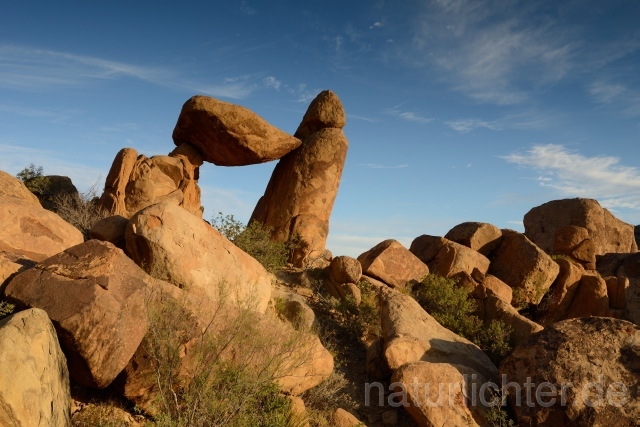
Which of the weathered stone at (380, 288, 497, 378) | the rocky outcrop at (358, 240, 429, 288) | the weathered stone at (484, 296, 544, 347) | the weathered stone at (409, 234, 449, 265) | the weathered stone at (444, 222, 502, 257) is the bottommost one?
the weathered stone at (380, 288, 497, 378)

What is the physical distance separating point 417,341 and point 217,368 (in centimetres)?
423

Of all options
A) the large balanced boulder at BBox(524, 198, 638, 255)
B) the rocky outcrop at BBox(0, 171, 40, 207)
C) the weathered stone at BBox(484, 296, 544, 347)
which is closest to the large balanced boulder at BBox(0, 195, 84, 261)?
the rocky outcrop at BBox(0, 171, 40, 207)

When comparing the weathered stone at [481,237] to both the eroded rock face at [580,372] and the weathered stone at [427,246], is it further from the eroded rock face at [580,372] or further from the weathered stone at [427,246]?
the eroded rock face at [580,372]

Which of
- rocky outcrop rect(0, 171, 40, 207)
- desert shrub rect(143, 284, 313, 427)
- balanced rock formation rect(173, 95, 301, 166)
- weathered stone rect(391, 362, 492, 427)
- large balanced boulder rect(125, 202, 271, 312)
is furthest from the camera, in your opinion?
balanced rock formation rect(173, 95, 301, 166)

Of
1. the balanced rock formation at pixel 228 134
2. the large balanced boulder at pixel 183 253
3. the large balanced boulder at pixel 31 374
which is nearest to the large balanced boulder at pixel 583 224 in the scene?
the balanced rock formation at pixel 228 134

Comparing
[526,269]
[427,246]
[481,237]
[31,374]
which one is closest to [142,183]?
[427,246]

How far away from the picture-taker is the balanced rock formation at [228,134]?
1505cm

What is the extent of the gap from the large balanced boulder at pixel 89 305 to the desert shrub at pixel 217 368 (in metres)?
0.30

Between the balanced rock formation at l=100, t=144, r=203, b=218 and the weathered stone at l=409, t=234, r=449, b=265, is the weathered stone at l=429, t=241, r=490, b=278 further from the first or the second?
the balanced rock formation at l=100, t=144, r=203, b=218

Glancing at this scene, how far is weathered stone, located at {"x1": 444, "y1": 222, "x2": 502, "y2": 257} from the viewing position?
1606 centimetres

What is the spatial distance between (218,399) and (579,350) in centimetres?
542

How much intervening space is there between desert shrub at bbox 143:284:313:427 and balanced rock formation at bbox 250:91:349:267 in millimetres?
8087

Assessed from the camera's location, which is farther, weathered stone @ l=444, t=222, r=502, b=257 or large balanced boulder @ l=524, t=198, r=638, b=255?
large balanced boulder @ l=524, t=198, r=638, b=255

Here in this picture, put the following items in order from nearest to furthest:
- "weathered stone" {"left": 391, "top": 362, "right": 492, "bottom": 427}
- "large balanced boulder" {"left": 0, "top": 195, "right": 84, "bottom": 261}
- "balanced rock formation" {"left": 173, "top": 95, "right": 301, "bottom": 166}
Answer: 1. "large balanced boulder" {"left": 0, "top": 195, "right": 84, "bottom": 261}
2. "weathered stone" {"left": 391, "top": 362, "right": 492, "bottom": 427}
3. "balanced rock formation" {"left": 173, "top": 95, "right": 301, "bottom": 166}
